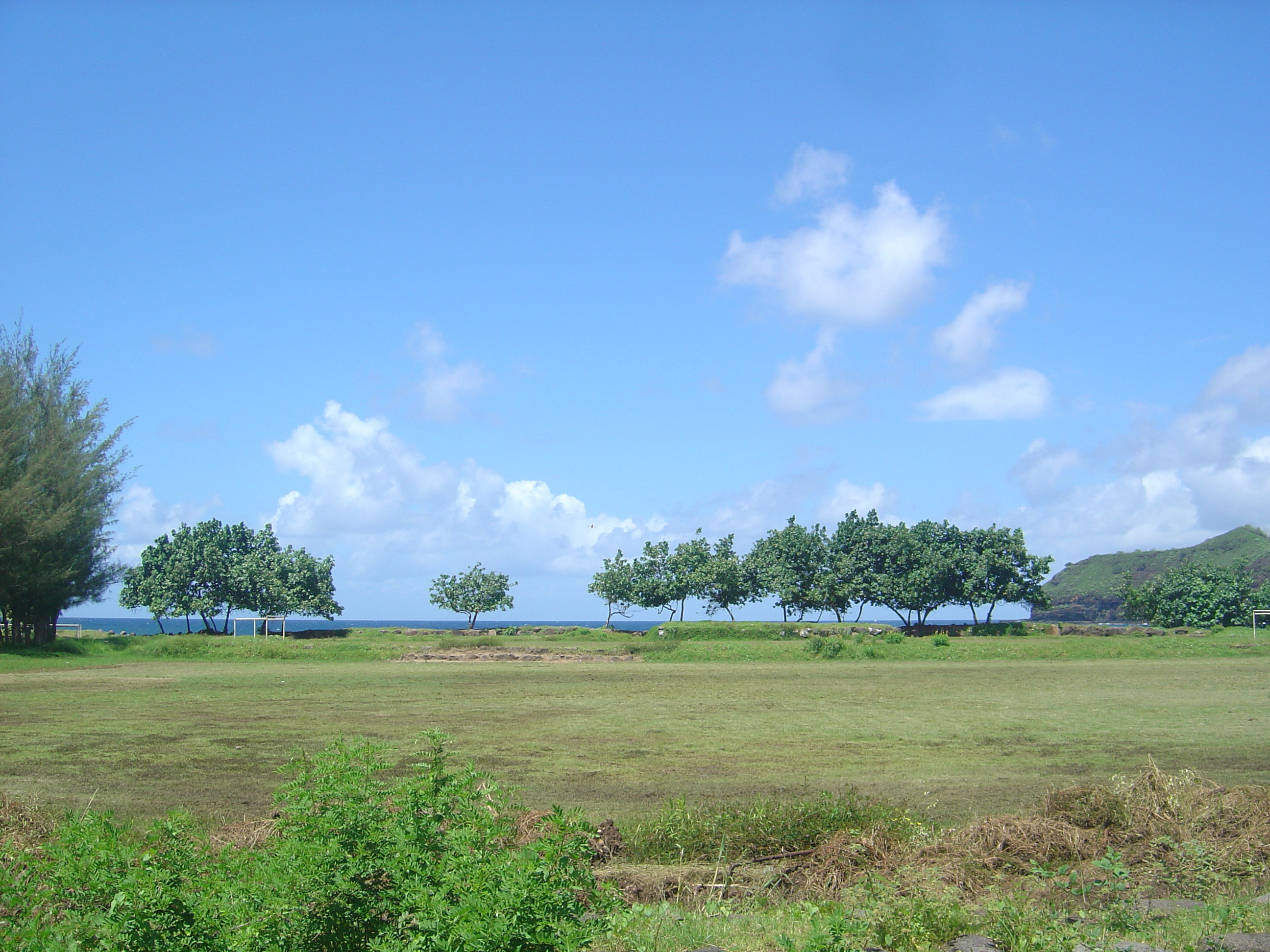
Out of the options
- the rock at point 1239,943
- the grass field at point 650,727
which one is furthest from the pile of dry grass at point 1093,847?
the grass field at point 650,727

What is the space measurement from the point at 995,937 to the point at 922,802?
538cm

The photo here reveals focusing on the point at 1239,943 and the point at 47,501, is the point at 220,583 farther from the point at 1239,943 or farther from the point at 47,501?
the point at 1239,943

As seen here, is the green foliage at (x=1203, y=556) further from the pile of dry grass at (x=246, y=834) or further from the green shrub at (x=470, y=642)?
the pile of dry grass at (x=246, y=834)

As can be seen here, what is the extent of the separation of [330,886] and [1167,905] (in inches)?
215

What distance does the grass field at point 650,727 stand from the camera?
38.8 ft

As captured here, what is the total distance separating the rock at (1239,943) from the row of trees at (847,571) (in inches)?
2428

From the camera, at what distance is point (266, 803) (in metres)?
10.6

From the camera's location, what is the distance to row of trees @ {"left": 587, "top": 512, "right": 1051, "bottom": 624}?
64938 mm

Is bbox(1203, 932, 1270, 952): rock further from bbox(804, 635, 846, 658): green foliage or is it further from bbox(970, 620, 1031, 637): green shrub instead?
bbox(970, 620, 1031, 637): green shrub

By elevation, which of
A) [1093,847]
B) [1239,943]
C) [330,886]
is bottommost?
[1093,847]

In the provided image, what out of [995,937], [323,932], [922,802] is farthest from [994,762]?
[323,932]

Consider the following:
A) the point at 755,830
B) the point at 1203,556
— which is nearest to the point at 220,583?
the point at 755,830

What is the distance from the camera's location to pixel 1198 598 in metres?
71.9

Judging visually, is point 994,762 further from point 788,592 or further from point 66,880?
point 788,592
